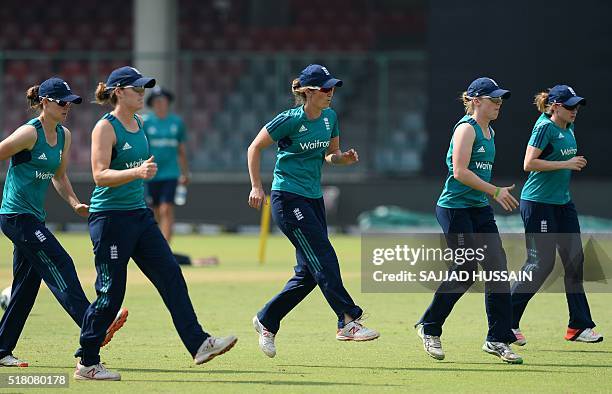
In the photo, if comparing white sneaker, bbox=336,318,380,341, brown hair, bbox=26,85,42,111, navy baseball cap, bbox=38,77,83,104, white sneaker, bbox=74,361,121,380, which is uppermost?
navy baseball cap, bbox=38,77,83,104

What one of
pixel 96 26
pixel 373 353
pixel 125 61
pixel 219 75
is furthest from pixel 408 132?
pixel 373 353

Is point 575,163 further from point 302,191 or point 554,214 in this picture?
point 302,191

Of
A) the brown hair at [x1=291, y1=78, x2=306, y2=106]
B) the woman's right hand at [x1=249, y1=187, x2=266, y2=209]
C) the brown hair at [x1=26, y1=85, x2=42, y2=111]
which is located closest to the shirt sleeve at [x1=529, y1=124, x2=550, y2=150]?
the brown hair at [x1=291, y1=78, x2=306, y2=106]

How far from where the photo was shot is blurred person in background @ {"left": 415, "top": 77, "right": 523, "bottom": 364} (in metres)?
9.46

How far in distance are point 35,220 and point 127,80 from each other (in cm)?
124

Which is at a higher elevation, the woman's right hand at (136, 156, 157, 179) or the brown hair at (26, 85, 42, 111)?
the brown hair at (26, 85, 42, 111)

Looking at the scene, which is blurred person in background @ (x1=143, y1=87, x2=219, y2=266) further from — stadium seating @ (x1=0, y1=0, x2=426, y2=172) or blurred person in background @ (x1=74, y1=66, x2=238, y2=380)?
blurred person in background @ (x1=74, y1=66, x2=238, y2=380)

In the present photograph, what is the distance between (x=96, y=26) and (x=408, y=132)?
973 centimetres

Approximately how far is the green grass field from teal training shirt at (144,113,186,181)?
256cm

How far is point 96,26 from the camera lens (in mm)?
31125

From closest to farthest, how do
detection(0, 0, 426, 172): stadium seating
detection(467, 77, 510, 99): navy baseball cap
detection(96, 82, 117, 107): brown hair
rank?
detection(96, 82, 117, 107): brown hair, detection(467, 77, 510, 99): navy baseball cap, detection(0, 0, 426, 172): stadium seating

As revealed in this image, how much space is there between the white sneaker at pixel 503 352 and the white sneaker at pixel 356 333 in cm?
93

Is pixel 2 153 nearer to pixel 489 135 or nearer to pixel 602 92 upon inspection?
pixel 489 135
